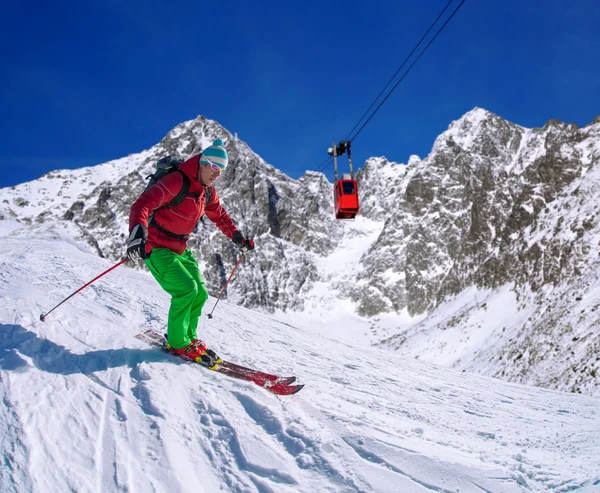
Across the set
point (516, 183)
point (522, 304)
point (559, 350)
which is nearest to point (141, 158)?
point (516, 183)

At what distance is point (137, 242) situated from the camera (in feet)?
15.4

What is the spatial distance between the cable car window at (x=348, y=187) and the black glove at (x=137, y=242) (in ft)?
48.1

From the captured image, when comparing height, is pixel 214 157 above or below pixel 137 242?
above

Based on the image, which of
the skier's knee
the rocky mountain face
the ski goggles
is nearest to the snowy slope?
the skier's knee

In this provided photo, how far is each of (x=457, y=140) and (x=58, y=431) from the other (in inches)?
5883

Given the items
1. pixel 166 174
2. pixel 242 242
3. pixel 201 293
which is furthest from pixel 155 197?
pixel 242 242

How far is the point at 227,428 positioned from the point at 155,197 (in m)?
2.82

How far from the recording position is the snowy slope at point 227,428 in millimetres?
3098

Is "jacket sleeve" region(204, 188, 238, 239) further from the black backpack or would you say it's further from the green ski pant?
the green ski pant

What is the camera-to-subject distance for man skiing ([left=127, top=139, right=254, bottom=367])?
5.30 metres

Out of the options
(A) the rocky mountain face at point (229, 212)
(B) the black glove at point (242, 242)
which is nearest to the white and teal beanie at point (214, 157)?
(B) the black glove at point (242, 242)

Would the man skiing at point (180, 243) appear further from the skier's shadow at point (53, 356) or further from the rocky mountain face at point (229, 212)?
the rocky mountain face at point (229, 212)

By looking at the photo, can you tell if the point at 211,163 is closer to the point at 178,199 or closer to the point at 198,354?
the point at 178,199

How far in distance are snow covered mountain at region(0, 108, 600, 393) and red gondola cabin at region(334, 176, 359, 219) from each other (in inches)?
504
